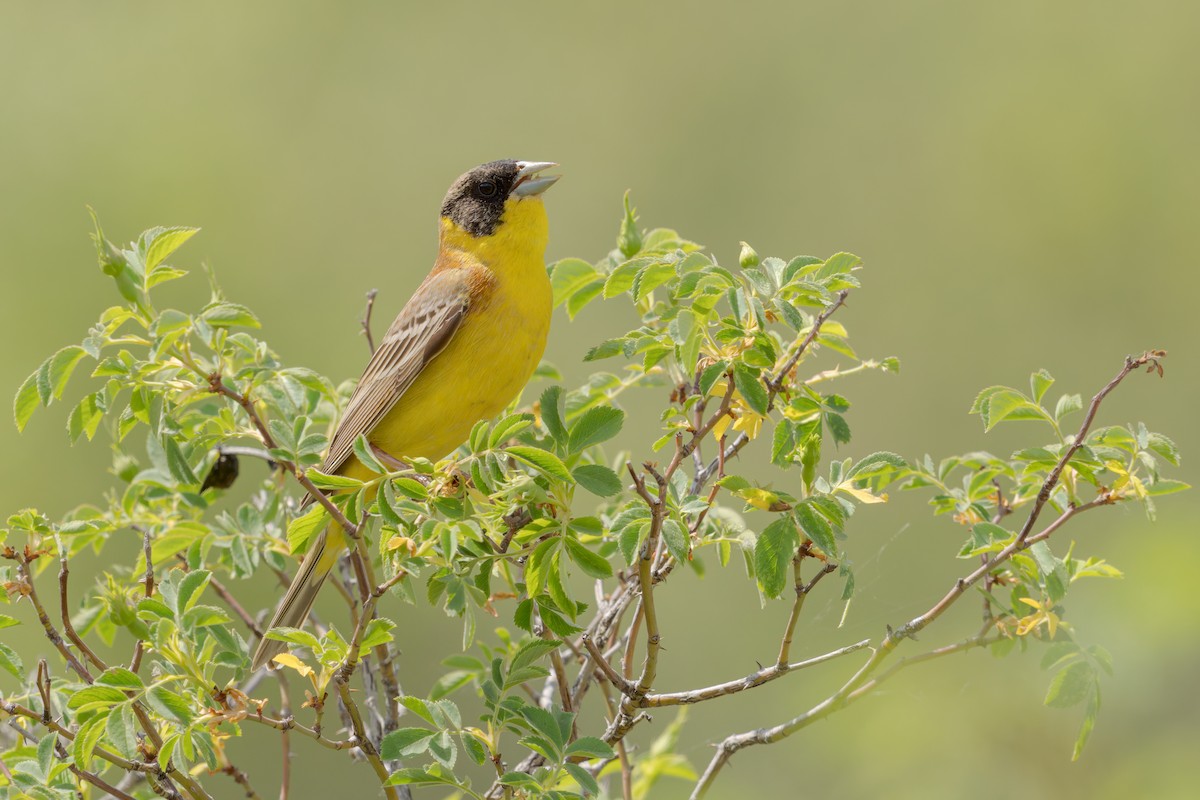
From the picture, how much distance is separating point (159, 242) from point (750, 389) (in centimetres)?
122

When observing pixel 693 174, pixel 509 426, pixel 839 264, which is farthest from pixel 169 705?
pixel 693 174

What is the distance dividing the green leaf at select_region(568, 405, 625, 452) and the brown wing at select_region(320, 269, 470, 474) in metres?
1.74

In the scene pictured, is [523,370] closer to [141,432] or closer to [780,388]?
[780,388]

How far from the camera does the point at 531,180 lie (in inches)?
187

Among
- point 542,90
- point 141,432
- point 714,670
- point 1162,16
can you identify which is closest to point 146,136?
point 542,90

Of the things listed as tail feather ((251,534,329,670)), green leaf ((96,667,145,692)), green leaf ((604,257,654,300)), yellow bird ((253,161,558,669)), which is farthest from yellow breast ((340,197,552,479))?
green leaf ((96,667,145,692))

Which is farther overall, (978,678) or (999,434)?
(999,434)

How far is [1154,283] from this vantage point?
1203 centimetres

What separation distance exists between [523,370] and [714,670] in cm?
660

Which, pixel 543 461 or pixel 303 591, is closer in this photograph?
pixel 543 461

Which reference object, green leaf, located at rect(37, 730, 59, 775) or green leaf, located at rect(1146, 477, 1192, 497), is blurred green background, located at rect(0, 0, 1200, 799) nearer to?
green leaf, located at rect(1146, 477, 1192, 497)

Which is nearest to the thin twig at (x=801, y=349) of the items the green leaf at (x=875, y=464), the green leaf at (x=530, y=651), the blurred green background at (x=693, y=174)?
the green leaf at (x=875, y=464)

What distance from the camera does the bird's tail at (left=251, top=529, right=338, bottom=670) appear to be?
357cm

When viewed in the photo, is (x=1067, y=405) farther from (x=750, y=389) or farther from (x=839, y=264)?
(x=750, y=389)
